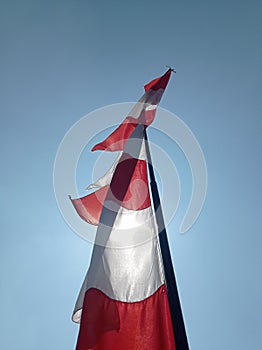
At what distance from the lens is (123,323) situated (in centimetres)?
646

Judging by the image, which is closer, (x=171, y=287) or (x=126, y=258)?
(x=171, y=287)

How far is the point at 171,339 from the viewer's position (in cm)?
555

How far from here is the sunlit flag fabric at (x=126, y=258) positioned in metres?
6.21

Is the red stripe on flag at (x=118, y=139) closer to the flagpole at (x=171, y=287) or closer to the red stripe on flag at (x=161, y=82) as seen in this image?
the red stripe on flag at (x=161, y=82)

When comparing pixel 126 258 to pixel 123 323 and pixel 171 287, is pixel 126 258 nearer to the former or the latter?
pixel 123 323

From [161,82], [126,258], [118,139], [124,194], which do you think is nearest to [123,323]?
[126,258]

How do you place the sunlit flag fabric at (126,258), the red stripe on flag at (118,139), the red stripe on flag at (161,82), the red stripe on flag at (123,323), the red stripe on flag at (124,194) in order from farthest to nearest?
the red stripe on flag at (118,139) → the red stripe on flag at (161,82) → the red stripe on flag at (124,194) → the sunlit flag fabric at (126,258) → the red stripe on flag at (123,323)

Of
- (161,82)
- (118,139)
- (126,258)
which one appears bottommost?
(126,258)

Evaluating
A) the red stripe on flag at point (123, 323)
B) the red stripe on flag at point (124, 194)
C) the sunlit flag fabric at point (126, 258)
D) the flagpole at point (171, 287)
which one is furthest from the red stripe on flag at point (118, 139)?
the red stripe on flag at point (123, 323)

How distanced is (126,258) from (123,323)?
3.34 ft

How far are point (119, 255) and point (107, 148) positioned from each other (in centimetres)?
221

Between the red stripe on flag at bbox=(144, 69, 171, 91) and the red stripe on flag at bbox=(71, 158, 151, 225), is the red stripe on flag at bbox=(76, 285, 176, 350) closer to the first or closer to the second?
the red stripe on flag at bbox=(71, 158, 151, 225)

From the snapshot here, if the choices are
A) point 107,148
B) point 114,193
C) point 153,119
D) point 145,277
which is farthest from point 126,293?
point 153,119

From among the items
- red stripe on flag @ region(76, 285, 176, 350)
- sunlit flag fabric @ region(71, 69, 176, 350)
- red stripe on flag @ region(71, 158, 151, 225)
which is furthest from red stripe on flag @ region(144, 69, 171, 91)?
red stripe on flag @ region(76, 285, 176, 350)
